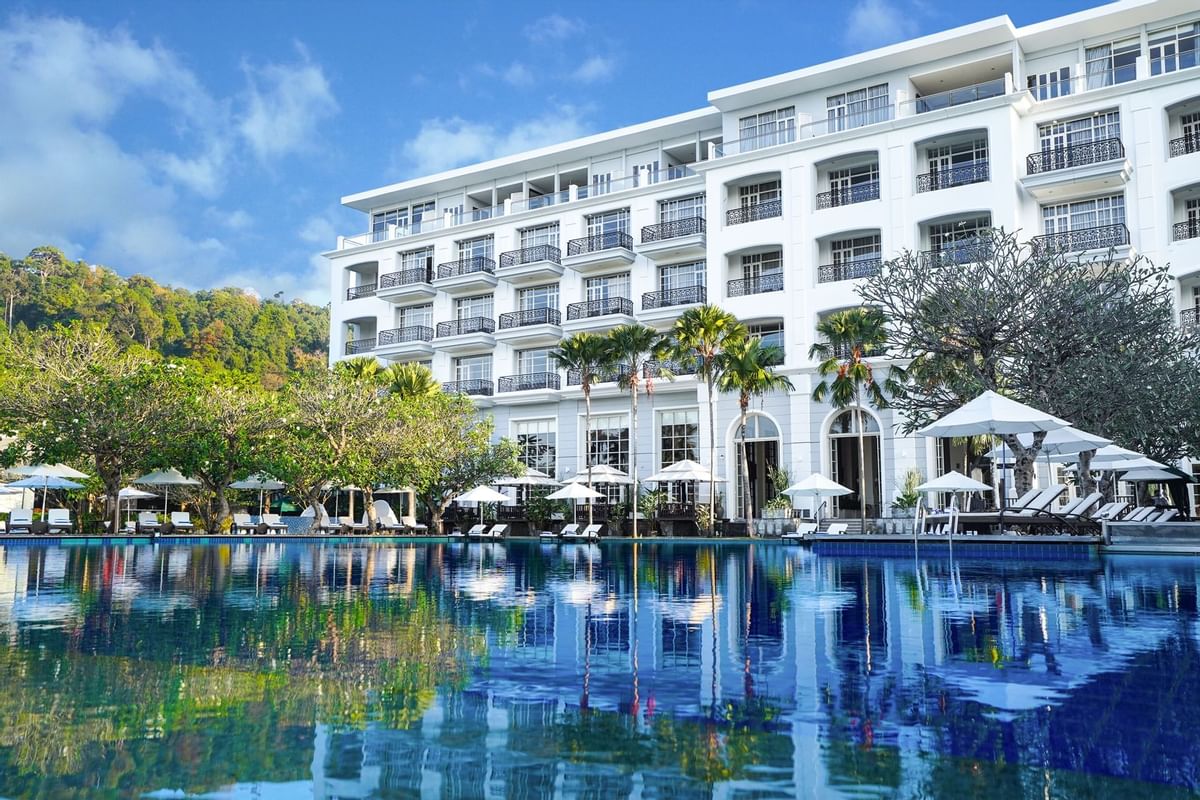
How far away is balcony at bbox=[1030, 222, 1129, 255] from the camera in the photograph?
32.0m

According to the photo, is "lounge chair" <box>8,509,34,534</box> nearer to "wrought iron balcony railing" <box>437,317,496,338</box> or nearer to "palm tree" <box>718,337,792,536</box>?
"wrought iron balcony railing" <box>437,317,496,338</box>

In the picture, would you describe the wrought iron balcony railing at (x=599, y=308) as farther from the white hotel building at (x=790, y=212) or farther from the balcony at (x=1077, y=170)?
the balcony at (x=1077, y=170)

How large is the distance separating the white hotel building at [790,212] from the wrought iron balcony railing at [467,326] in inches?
6.3

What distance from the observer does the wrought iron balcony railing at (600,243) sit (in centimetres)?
4203

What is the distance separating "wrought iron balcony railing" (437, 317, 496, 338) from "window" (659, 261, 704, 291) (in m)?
8.21

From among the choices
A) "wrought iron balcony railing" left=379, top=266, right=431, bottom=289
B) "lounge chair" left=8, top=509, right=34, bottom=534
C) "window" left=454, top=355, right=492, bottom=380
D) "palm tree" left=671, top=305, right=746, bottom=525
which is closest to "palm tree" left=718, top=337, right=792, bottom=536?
"palm tree" left=671, top=305, right=746, bottom=525

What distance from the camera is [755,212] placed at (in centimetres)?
3847

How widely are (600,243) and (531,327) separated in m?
4.57

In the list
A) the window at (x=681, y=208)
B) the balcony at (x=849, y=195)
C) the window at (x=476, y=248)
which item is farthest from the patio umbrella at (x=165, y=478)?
the balcony at (x=849, y=195)

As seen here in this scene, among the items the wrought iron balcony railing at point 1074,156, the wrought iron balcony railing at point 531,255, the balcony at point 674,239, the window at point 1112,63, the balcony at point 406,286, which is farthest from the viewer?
the balcony at point 406,286

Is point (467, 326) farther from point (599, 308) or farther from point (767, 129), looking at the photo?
point (767, 129)

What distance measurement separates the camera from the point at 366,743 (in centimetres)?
476

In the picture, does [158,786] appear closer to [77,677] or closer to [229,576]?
[77,677]

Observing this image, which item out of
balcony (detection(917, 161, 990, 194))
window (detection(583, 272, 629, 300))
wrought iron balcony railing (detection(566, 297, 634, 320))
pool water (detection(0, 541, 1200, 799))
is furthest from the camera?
window (detection(583, 272, 629, 300))
